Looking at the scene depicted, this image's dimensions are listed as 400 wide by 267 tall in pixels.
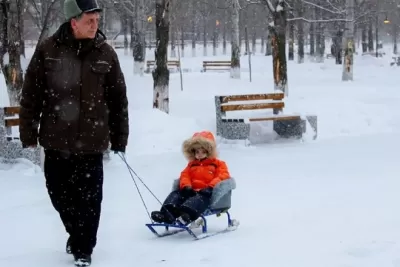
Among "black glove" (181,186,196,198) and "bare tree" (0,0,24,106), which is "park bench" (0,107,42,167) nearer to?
"bare tree" (0,0,24,106)

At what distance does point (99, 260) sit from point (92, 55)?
1715 millimetres

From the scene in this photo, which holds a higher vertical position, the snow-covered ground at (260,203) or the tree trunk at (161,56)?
the tree trunk at (161,56)

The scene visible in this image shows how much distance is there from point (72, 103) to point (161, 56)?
1019 centimetres

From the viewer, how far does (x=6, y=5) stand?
13.3 meters

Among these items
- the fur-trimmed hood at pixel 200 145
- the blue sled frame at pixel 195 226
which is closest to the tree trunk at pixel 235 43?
the fur-trimmed hood at pixel 200 145

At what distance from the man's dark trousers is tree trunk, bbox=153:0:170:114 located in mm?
9982

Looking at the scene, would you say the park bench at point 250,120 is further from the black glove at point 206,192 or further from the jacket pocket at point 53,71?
the jacket pocket at point 53,71

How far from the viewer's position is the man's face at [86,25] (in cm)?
499

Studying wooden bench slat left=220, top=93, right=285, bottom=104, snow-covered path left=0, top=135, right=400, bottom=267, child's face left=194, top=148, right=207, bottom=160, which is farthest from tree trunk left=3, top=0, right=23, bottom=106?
child's face left=194, top=148, right=207, bottom=160

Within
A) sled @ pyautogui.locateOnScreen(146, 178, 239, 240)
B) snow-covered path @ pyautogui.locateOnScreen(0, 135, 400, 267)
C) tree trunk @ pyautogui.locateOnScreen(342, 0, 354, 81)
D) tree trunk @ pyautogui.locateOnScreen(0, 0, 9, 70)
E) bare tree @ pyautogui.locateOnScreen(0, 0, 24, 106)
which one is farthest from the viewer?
tree trunk @ pyautogui.locateOnScreen(342, 0, 354, 81)

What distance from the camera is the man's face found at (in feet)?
16.4

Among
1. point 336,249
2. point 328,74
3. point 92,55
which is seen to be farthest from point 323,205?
point 328,74

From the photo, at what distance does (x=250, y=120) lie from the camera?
13672 mm

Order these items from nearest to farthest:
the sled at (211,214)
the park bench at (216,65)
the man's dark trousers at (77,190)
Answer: the man's dark trousers at (77,190)
the sled at (211,214)
the park bench at (216,65)
